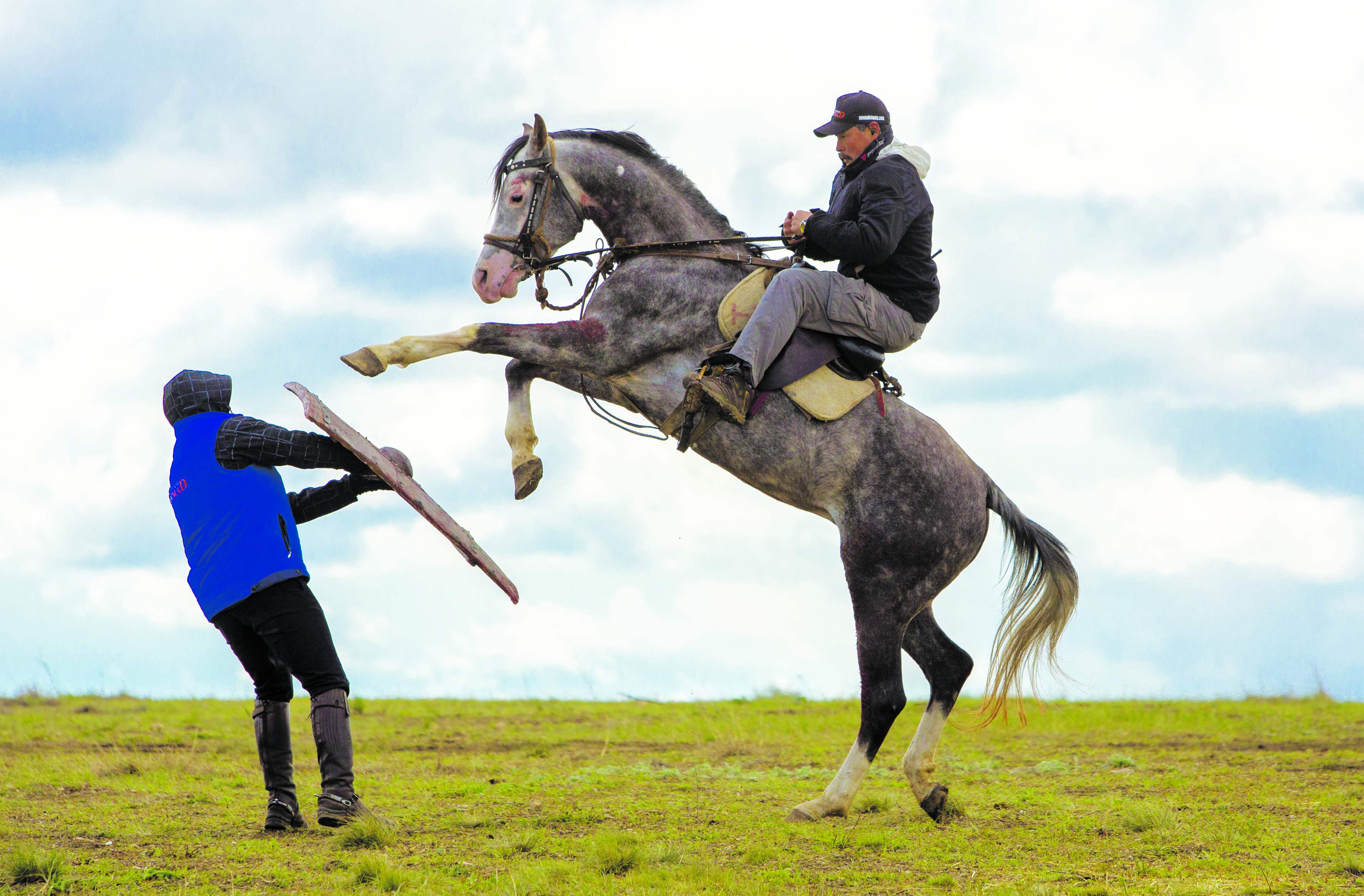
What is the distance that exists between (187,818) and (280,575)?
2.18 meters

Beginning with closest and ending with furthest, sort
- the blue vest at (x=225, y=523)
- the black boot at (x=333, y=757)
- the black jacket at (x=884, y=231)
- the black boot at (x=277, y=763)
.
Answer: the blue vest at (x=225, y=523)
the black boot at (x=333, y=757)
the black boot at (x=277, y=763)
the black jacket at (x=884, y=231)

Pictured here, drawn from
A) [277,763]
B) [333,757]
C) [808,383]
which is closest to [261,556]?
[333,757]

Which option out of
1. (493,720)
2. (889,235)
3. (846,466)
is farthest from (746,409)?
(493,720)

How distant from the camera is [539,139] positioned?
7.24 meters

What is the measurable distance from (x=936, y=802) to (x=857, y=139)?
4.36 metres

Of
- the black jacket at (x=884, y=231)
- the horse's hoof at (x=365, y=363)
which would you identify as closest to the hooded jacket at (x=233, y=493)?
the horse's hoof at (x=365, y=363)

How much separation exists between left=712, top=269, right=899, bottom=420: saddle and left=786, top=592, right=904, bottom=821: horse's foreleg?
119 cm

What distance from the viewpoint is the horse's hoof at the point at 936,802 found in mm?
7109

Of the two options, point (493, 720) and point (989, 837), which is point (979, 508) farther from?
point (493, 720)

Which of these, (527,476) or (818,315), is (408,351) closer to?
(527,476)

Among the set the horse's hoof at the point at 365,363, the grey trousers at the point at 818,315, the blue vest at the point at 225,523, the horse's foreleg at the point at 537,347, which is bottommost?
the blue vest at the point at 225,523

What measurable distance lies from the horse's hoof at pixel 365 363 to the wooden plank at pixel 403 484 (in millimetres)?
300

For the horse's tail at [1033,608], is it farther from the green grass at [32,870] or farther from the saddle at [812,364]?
the green grass at [32,870]

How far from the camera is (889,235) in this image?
22.6 feet
